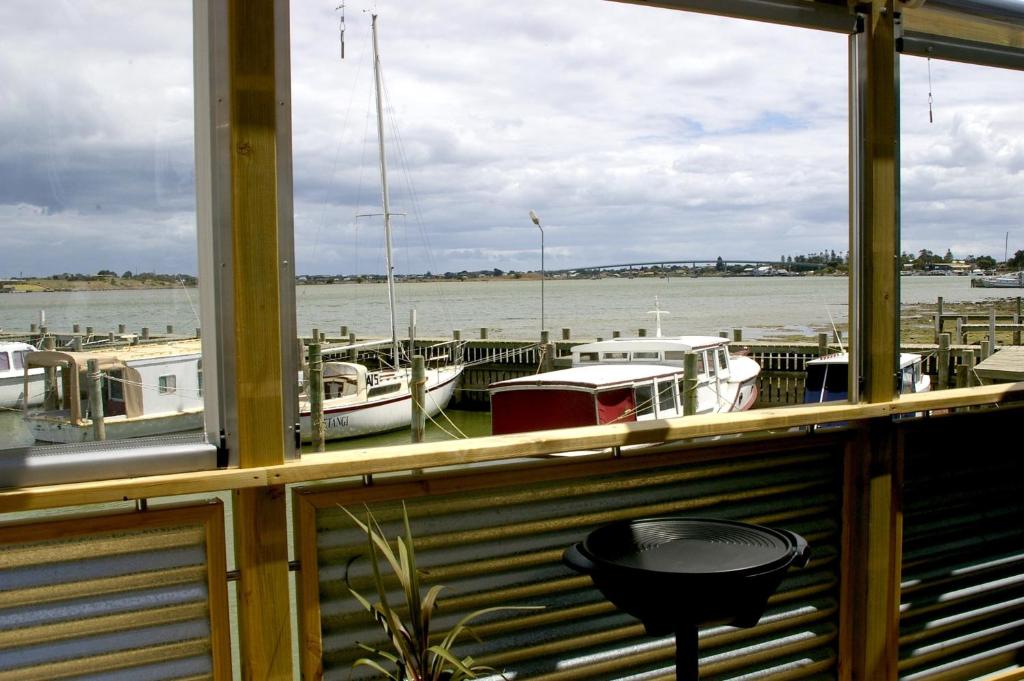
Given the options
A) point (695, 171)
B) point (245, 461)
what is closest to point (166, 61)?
point (245, 461)

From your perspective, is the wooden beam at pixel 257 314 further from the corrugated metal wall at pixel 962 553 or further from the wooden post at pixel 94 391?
the corrugated metal wall at pixel 962 553

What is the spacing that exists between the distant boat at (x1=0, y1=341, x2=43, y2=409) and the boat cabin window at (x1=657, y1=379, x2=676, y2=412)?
10.8 meters

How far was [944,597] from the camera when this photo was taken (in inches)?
117

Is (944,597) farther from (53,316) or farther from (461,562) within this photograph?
(53,316)

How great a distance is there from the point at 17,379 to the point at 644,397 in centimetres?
1056

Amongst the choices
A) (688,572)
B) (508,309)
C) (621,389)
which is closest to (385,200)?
(621,389)

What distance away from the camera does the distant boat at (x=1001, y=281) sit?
402 cm

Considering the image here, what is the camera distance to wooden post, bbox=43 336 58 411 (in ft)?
6.98

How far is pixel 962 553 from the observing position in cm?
304

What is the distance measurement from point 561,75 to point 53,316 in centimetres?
323

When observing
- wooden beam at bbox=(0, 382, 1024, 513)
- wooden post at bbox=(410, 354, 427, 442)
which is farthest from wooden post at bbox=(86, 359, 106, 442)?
wooden post at bbox=(410, 354, 427, 442)

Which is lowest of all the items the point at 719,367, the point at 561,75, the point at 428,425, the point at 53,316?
the point at 428,425

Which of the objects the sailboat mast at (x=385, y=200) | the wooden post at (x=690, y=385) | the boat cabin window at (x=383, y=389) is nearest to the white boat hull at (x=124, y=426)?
the wooden post at (x=690, y=385)

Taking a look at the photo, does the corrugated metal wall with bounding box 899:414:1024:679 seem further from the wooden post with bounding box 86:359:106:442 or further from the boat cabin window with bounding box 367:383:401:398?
the boat cabin window with bounding box 367:383:401:398
